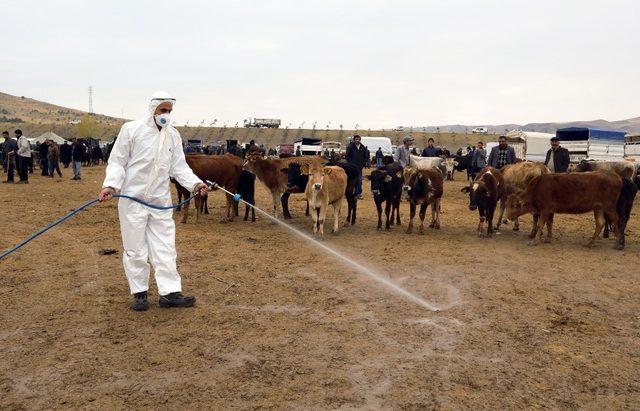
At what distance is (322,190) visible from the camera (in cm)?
1040

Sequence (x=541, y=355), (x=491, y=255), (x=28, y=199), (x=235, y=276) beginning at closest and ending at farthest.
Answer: (x=541, y=355)
(x=235, y=276)
(x=491, y=255)
(x=28, y=199)

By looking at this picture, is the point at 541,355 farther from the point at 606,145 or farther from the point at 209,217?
the point at 606,145

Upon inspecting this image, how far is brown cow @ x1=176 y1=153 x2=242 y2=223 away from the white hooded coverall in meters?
6.06

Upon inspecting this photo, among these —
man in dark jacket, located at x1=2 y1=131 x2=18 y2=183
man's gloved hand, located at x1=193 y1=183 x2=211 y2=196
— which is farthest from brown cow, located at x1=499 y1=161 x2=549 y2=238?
man in dark jacket, located at x1=2 y1=131 x2=18 y2=183

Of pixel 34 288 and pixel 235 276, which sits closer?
pixel 34 288

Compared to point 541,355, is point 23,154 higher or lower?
higher

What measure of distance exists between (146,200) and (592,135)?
22.6 metres

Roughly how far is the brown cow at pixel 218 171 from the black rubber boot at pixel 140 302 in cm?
611

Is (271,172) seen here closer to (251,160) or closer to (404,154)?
(251,160)

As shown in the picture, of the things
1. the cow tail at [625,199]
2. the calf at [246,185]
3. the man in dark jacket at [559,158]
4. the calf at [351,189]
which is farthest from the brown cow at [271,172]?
the cow tail at [625,199]

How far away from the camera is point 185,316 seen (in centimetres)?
539

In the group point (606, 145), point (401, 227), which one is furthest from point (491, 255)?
point (606, 145)

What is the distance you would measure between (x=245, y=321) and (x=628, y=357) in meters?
3.61

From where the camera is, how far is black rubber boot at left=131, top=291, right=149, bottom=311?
5.50 metres
